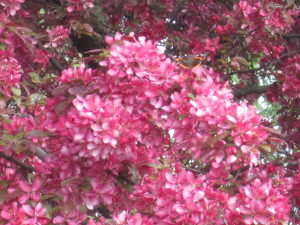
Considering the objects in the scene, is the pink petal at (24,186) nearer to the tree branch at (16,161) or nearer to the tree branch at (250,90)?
the tree branch at (16,161)

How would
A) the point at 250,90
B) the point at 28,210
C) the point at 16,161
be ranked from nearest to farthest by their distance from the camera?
the point at 28,210, the point at 16,161, the point at 250,90

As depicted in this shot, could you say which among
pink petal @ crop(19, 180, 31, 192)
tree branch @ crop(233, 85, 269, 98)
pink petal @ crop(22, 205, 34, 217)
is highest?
pink petal @ crop(19, 180, 31, 192)

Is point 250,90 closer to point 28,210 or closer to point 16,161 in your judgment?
point 16,161

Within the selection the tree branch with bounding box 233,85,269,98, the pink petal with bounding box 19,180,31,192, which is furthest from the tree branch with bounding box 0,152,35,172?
the tree branch with bounding box 233,85,269,98

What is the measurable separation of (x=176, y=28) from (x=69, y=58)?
2.63 feet

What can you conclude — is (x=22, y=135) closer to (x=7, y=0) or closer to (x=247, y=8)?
(x=7, y=0)

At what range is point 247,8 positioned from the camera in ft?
9.70

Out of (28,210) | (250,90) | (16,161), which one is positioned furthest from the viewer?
(250,90)

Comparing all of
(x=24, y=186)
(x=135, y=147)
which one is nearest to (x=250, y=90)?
(x=135, y=147)

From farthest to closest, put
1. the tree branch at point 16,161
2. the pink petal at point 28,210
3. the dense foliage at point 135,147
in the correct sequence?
the tree branch at point 16,161, the pink petal at point 28,210, the dense foliage at point 135,147

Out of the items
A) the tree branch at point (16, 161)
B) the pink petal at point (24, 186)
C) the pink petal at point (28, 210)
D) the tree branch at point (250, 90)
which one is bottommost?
the tree branch at point (250, 90)

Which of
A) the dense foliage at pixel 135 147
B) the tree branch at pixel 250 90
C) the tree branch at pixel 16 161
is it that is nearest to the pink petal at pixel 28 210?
the dense foliage at pixel 135 147

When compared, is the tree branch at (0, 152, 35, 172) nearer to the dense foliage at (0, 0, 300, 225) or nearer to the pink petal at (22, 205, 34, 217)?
the dense foliage at (0, 0, 300, 225)

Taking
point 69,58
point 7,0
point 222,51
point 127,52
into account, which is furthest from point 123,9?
point 127,52
